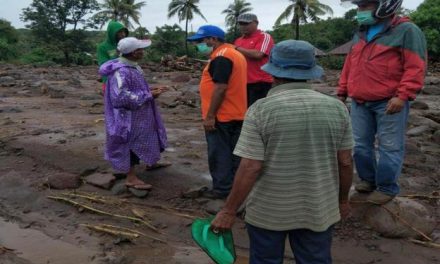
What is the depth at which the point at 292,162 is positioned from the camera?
2.30 m

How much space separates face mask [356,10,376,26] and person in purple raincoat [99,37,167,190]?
2.04m

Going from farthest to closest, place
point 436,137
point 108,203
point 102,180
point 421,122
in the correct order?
point 421,122 < point 436,137 < point 102,180 < point 108,203

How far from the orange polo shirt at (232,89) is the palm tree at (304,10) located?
35.1 metres

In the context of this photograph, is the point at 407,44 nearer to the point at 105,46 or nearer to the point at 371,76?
the point at 371,76

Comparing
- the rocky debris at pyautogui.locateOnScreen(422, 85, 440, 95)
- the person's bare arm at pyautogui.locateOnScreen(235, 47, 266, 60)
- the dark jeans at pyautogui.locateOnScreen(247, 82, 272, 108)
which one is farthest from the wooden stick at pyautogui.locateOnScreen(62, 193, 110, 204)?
the rocky debris at pyautogui.locateOnScreen(422, 85, 440, 95)

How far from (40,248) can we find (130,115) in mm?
1513

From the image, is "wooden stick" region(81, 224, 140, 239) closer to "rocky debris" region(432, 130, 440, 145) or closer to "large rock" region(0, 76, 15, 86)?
"rocky debris" region(432, 130, 440, 145)

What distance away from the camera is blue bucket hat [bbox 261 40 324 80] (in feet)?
7.60

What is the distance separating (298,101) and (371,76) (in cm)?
165

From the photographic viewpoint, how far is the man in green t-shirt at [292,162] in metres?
2.26

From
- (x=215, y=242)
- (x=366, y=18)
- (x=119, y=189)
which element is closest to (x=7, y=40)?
(x=119, y=189)

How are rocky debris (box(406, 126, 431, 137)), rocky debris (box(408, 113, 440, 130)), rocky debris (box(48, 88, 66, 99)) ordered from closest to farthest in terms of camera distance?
rocky debris (box(406, 126, 431, 137)), rocky debris (box(408, 113, 440, 130)), rocky debris (box(48, 88, 66, 99))

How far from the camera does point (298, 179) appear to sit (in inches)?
91.7

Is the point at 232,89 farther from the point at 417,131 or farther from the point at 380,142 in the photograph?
the point at 417,131
